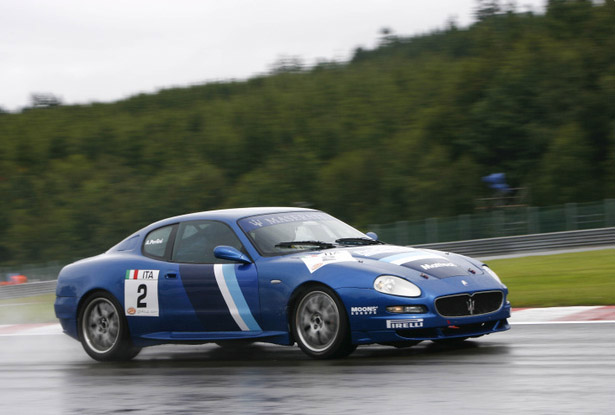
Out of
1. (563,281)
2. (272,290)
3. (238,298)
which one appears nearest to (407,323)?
(272,290)

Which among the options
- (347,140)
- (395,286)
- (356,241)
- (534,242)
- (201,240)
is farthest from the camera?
(347,140)

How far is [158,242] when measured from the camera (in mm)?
9195

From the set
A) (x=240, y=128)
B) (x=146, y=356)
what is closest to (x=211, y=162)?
(x=240, y=128)

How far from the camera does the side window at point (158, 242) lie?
29.9ft

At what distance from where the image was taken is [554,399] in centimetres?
530

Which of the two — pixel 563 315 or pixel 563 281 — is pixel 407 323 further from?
pixel 563 281

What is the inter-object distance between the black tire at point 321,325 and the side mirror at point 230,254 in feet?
2.28

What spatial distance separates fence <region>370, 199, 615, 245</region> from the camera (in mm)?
36812

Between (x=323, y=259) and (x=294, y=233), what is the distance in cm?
76

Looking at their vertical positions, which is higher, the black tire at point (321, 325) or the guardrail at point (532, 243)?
the black tire at point (321, 325)

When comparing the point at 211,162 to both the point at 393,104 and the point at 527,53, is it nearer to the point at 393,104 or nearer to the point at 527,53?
the point at 393,104

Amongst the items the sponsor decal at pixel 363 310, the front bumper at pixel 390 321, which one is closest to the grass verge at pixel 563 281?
the front bumper at pixel 390 321

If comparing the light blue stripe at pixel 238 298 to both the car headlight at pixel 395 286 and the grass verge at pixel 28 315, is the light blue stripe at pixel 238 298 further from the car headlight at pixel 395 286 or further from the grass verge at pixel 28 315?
the grass verge at pixel 28 315

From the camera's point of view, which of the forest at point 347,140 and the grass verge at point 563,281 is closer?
the grass verge at point 563,281
